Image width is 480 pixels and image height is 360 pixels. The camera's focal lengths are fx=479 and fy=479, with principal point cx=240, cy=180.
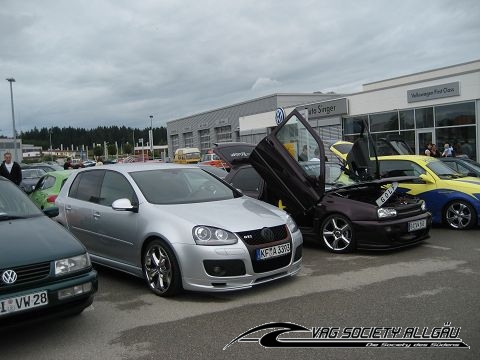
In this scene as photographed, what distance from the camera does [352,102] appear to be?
95.2ft

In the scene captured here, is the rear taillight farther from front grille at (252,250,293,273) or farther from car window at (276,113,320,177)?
front grille at (252,250,293,273)

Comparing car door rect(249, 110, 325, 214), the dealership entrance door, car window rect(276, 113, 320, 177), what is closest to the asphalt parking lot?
car door rect(249, 110, 325, 214)

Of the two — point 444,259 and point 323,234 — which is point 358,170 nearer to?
point 323,234

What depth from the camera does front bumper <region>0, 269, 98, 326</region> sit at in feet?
12.4

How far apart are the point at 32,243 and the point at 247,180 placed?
17.6 ft

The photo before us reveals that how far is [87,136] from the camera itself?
6501 inches

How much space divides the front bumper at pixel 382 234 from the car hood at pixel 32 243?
4351 millimetres

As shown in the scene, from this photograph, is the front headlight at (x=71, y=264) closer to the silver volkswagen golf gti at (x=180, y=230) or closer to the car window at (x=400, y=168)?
the silver volkswagen golf gti at (x=180, y=230)

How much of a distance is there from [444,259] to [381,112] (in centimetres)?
2157

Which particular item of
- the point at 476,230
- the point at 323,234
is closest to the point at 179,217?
the point at 323,234

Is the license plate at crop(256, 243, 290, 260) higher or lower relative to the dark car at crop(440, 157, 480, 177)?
lower

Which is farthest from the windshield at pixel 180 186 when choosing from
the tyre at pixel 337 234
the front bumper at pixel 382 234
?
the front bumper at pixel 382 234

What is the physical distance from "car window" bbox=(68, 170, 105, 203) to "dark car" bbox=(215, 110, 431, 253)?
2521 millimetres

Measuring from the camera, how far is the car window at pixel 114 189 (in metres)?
6.10
